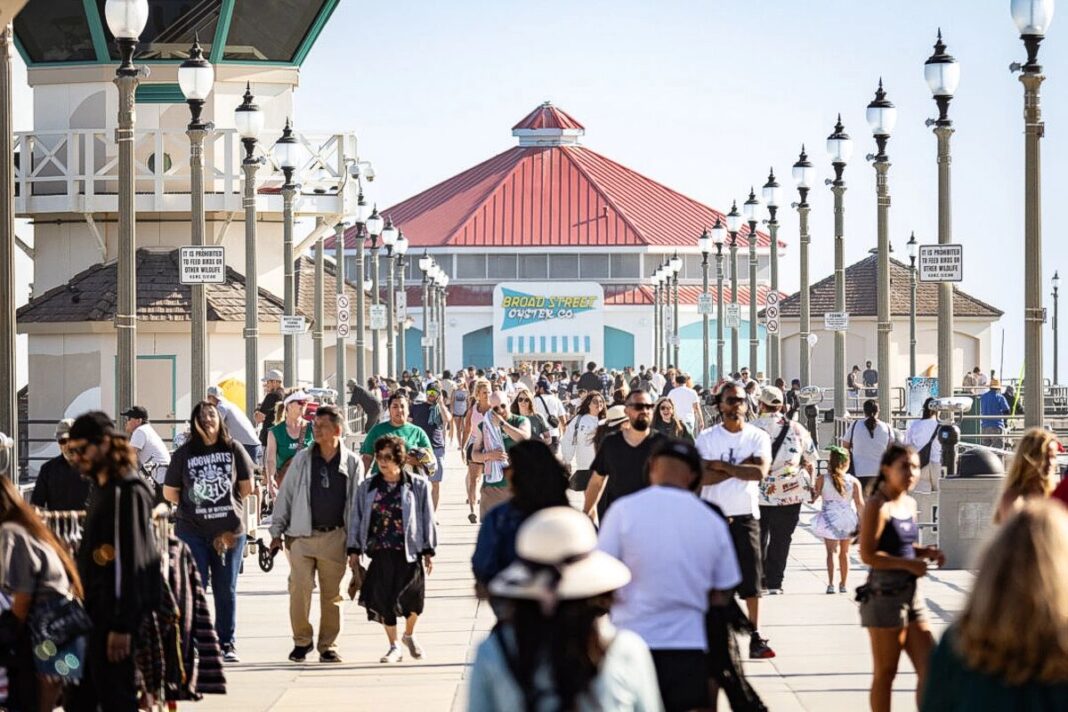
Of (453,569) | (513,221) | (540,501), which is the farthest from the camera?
(513,221)

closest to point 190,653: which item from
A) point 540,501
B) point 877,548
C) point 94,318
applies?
point 540,501

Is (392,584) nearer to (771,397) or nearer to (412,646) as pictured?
(412,646)

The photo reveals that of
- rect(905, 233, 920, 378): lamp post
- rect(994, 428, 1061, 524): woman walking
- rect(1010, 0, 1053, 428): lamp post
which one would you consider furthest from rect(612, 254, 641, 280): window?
rect(994, 428, 1061, 524): woman walking

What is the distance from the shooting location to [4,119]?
1446cm

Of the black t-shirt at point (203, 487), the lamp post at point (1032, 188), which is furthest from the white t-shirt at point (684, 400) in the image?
the black t-shirt at point (203, 487)

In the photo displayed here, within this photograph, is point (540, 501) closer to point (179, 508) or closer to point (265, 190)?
point (179, 508)

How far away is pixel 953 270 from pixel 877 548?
12151 mm

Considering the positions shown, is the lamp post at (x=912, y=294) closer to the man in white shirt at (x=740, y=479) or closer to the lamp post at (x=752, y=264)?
the lamp post at (x=752, y=264)

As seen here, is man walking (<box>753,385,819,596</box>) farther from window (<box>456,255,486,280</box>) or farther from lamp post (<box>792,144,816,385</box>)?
window (<box>456,255,486,280</box>)

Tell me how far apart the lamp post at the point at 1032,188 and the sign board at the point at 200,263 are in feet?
27.7

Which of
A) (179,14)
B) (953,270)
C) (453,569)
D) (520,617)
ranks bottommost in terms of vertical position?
(453,569)

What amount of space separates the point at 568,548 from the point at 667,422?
1365 cm

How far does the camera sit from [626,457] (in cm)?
1396

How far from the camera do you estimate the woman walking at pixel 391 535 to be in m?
13.8
